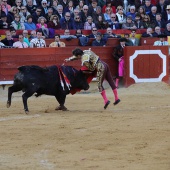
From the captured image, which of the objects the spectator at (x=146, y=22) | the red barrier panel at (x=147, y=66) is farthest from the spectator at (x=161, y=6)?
the red barrier panel at (x=147, y=66)

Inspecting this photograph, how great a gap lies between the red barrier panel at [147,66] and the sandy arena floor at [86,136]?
9.17 feet

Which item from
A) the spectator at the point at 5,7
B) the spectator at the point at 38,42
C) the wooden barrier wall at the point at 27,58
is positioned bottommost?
the wooden barrier wall at the point at 27,58

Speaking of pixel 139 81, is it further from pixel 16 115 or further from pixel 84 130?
pixel 84 130

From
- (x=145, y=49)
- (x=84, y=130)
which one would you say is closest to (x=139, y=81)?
(x=145, y=49)

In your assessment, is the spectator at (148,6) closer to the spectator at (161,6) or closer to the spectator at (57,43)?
the spectator at (161,6)

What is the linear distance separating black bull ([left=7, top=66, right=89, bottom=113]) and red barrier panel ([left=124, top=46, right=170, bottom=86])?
479 centimetres

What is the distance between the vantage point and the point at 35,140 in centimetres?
938

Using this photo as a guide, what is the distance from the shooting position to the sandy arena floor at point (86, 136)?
7879 mm

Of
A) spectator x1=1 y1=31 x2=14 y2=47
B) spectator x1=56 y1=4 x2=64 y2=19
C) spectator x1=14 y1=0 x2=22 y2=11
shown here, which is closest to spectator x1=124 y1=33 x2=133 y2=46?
spectator x1=56 y1=4 x2=64 y2=19

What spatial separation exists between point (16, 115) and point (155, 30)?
7.13 metres

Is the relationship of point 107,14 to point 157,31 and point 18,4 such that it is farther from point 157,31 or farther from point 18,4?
point 18,4

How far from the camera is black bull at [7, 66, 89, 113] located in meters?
12.1

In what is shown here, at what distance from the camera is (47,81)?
1226 centimetres

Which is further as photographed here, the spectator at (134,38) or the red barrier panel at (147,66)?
the spectator at (134,38)
